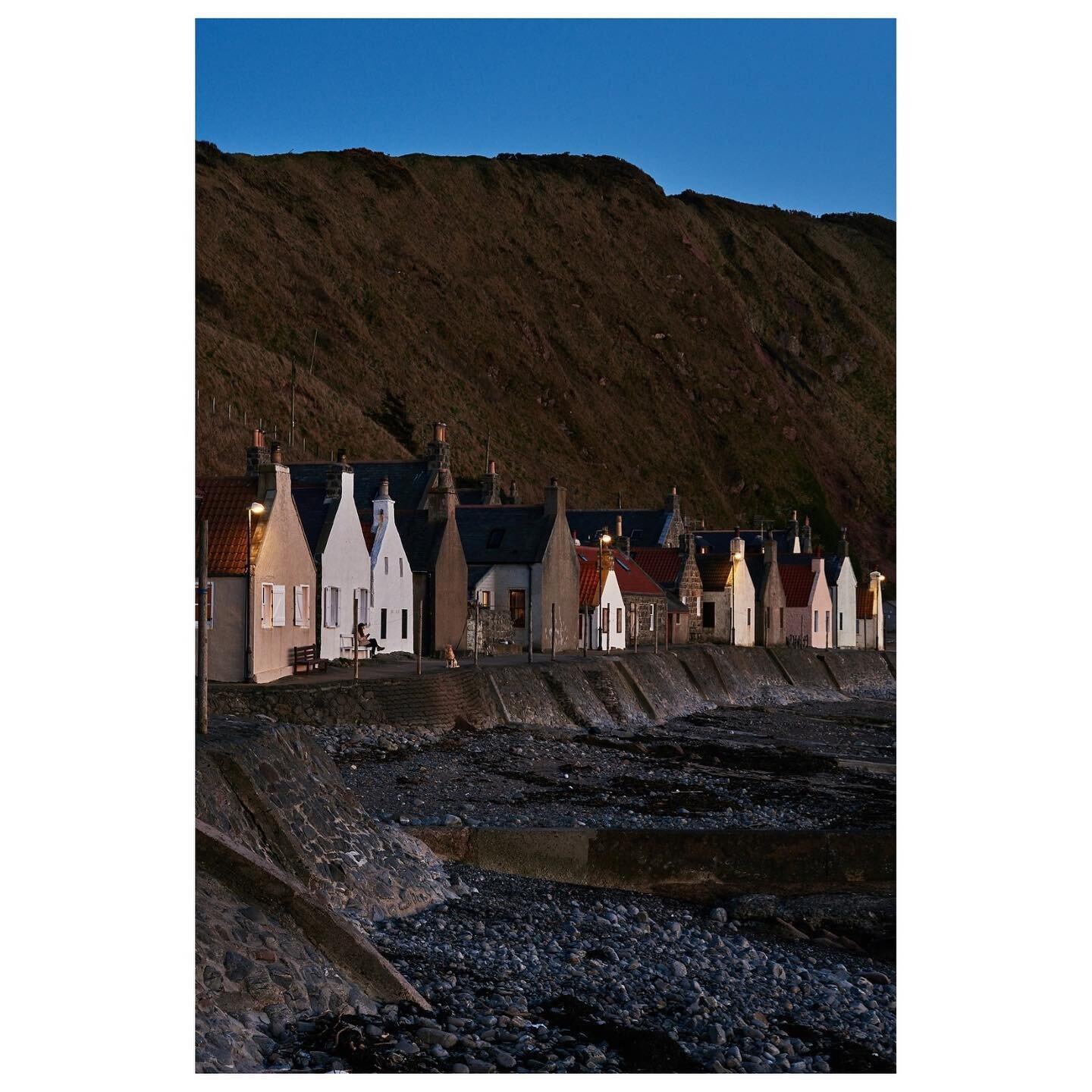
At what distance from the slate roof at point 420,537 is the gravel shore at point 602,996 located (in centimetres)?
2377

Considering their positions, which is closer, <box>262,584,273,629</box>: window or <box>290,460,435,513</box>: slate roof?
<box>262,584,273,629</box>: window

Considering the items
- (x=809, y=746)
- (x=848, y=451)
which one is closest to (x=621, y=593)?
(x=848, y=451)

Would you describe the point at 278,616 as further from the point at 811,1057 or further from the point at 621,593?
the point at 621,593

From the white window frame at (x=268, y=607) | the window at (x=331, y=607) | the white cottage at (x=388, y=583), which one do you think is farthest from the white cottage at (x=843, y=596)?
the white window frame at (x=268, y=607)

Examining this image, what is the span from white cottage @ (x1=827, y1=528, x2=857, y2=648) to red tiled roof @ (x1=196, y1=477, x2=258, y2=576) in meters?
42.7

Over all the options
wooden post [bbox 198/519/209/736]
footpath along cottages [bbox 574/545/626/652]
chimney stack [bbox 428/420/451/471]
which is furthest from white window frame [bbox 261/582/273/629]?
footpath along cottages [bbox 574/545/626/652]

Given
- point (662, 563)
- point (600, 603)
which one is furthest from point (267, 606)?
point (662, 563)

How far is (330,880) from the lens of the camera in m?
12.7

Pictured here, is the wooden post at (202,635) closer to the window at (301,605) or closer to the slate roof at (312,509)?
the window at (301,605)

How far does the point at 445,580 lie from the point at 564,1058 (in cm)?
2984

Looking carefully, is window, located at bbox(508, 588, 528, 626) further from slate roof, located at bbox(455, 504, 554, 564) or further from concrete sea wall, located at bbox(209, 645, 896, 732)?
concrete sea wall, located at bbox(209, 645, 896, 732)

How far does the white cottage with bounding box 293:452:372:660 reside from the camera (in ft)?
103

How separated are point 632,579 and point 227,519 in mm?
28395

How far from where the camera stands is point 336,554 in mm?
31844
